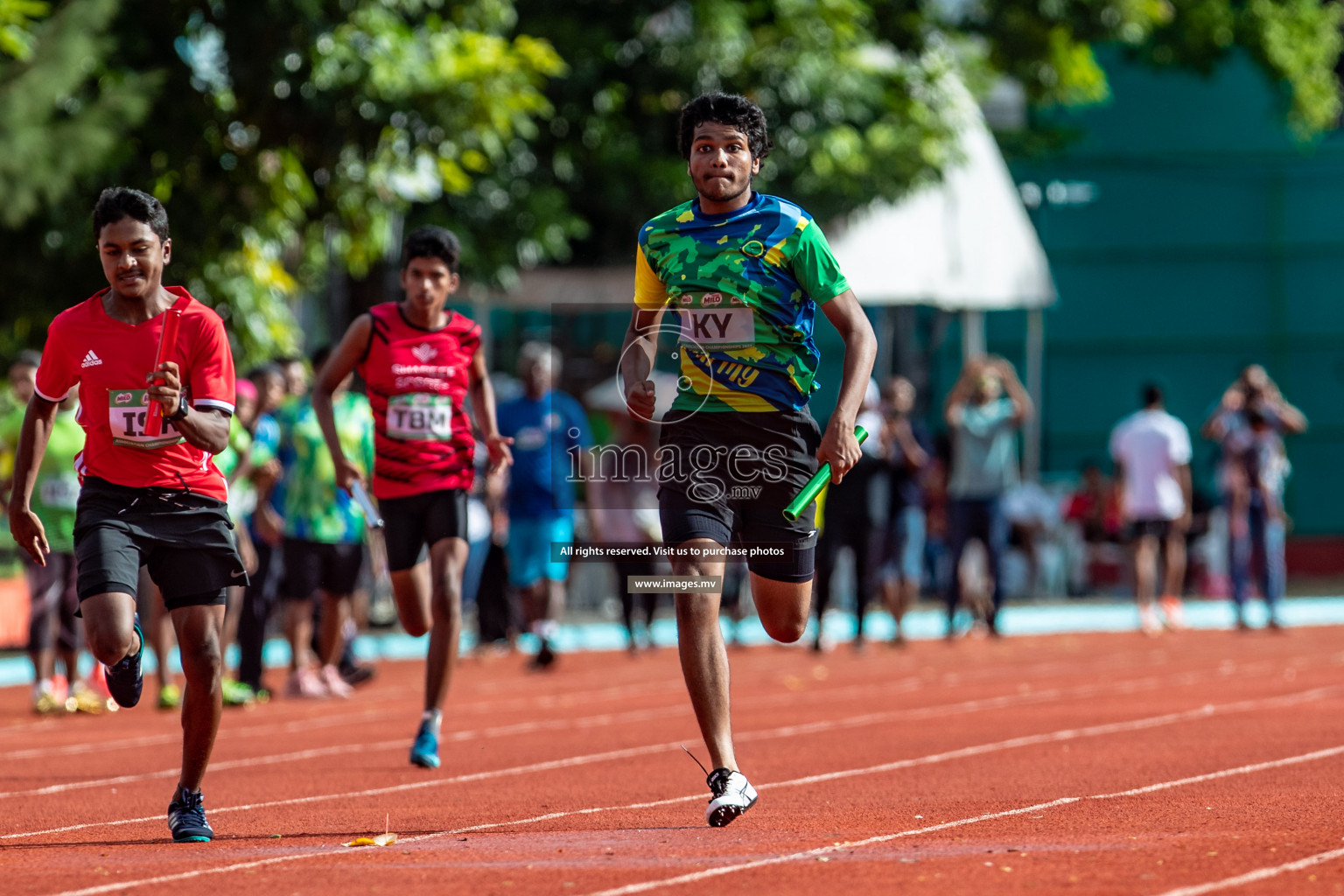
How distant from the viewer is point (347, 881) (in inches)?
220

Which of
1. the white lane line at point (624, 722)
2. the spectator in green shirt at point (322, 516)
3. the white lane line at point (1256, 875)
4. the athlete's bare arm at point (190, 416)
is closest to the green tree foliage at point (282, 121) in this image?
the spectator in green shirt at point (322, 516)

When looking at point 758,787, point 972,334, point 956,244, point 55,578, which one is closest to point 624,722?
point 758,787

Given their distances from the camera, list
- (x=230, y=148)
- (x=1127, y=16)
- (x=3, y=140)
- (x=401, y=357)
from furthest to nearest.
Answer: (x=1127, y=16) < (x=230, y=148) < (x=3, y=140) < (x=401, y=357)

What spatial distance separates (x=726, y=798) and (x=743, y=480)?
99cm

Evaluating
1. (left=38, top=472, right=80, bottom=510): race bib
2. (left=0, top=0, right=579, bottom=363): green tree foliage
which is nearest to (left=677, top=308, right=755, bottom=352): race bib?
(left=38, top=472, right=80, bottom=510): race bib

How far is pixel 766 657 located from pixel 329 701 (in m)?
4.40

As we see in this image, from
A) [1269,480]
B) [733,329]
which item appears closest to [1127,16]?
[1269,480]

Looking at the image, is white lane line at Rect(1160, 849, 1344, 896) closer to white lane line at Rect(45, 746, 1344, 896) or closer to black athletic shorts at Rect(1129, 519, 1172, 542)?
white lane line at Rect(45, 746, 1344, 896)

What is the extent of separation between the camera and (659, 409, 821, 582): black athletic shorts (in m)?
6.55

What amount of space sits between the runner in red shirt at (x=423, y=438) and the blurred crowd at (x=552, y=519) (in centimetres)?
162

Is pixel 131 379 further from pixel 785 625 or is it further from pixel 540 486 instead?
pixel 540 486

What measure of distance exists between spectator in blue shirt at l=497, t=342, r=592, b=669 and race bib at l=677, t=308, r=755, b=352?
8327mm

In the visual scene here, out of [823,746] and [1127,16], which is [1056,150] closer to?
[1127,16]

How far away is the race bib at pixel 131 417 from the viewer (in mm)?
6426
